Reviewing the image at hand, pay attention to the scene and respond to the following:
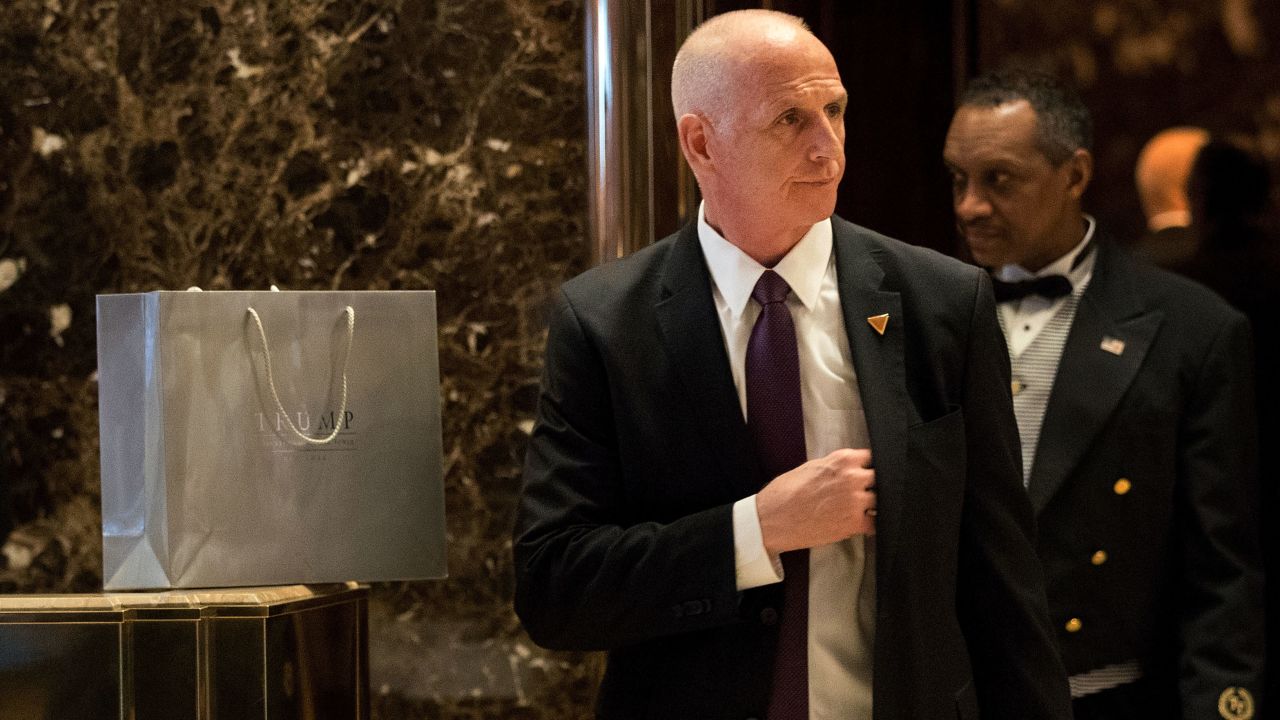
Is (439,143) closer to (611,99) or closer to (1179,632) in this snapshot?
(611,99)

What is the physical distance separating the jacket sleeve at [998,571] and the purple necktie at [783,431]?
284 mm

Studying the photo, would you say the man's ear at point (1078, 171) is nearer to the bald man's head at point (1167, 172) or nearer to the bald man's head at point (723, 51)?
the bald man's head at point (1167, 172)

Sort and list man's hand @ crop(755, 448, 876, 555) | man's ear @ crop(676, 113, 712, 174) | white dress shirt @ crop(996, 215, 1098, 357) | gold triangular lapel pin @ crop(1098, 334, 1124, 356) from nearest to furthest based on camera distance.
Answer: man's hand @ crop(755, 448, 876, 555)
man's ear @ crop(676, 113, 712, 174)
gold triangular lapel pin @ crop(1098, 334, 1124, 356)
white dress shirt @ crop(996, 215, 1098, 357)

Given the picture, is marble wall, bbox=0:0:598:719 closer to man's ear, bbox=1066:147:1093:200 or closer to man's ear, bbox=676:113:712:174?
man's ear, bbox=676:113:712:174

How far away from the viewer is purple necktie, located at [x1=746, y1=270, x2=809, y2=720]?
7.40 ft

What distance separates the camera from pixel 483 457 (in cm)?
323

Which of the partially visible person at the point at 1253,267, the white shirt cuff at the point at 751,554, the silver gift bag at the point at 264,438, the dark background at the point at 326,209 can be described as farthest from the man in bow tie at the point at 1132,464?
the silver gift bag at the point at 264,438

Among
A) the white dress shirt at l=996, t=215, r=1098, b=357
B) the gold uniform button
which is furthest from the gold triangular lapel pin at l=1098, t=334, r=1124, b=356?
the gold uniform button

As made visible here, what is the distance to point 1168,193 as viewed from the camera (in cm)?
360

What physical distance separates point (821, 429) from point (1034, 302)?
1.08 m

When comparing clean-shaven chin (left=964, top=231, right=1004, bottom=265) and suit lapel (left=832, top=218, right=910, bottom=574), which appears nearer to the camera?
suit lapel (left=832, top=218, right=910, bottom=574)

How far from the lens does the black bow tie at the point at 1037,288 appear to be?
10.4ft

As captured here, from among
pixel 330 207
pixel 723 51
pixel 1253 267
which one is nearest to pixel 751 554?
pixel 723 51

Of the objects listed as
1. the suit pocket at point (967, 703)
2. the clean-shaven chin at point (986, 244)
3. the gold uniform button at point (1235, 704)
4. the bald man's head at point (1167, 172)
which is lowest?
the gold uniform button at point (1235, 704)
